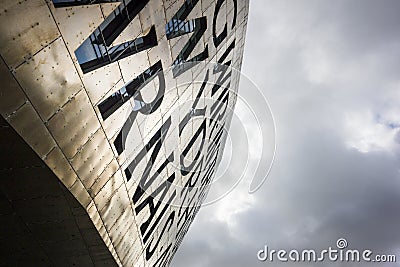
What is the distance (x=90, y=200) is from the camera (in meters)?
9.53

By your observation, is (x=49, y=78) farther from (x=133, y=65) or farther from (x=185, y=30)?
(x=185, y=30)

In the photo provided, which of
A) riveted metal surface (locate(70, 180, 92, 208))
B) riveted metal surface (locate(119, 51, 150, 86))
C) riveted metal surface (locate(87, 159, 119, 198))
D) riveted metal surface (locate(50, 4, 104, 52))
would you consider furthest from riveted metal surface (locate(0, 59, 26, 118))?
riveted metal surface (locate(119, 51, 150, 86))

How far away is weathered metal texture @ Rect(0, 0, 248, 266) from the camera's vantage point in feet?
20.9

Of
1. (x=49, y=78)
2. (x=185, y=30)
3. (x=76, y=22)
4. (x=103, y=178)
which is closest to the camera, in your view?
(x=49, y=78)

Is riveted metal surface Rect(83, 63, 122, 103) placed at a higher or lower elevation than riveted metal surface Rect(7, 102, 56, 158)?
higher

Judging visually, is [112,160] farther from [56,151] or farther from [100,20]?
[100,20]

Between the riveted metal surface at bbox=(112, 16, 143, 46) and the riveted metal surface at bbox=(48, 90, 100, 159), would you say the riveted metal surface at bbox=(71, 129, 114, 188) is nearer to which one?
the riveted metal surface at bbox=(48, 90, 100, 159)

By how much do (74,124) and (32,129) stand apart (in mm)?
1425

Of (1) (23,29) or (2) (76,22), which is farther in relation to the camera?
(2) (76,22)

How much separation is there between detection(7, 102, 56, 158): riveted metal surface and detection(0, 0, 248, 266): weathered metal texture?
0.08ft

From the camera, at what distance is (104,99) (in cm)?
950

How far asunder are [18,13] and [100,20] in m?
2.86

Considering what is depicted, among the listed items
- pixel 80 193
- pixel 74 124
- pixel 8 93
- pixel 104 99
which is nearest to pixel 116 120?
pixel 104 99

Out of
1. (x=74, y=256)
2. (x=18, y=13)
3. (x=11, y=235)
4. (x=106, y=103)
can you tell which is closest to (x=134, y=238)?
(x=74, y=256)
